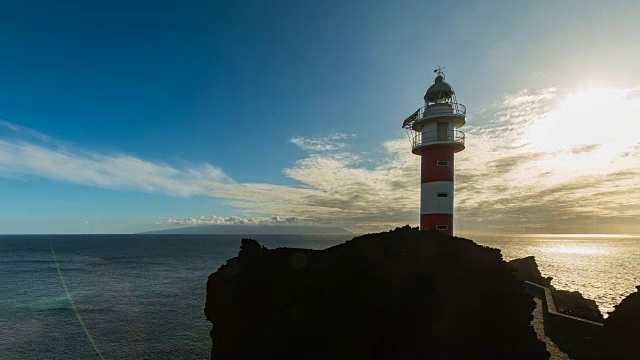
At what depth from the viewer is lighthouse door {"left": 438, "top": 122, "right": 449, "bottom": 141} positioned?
22.8 meters

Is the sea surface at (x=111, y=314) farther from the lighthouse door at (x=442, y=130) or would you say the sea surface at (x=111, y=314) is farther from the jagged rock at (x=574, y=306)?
the lighthouse door at (x=442, y=130)

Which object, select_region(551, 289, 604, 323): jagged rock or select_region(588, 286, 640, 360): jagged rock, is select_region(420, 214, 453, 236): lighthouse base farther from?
select_region(551, 289, 604, 323): jagged rock

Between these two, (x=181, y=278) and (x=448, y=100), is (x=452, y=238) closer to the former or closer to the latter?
(x=448, y=100)

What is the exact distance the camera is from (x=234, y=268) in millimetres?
15789

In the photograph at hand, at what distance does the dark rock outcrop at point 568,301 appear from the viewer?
24900mm

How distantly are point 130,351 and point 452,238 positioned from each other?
28953mm

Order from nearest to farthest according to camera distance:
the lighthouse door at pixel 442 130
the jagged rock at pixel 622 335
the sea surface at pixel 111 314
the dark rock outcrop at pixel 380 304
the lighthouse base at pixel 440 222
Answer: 1. the dark rock outcrop at pixel 380 304
2. the jagged rock at pixel 622 335
3. the lighthouse base at pixel 440 222
4. the lighthouse door at pixel 442 130
5. the sea surface at pixel 111 314

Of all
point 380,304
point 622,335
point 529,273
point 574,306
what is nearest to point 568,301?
point 574,306

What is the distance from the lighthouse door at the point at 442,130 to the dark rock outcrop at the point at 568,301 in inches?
497

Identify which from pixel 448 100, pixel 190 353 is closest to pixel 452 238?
pixel 448 100

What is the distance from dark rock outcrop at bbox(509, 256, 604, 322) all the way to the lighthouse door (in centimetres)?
1263

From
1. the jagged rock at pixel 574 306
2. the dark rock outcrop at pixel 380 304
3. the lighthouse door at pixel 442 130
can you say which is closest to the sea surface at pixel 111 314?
the jagged rock at pixel 574 306

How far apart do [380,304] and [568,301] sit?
31470 mm

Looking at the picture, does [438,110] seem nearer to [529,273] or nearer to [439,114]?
[439,114]
